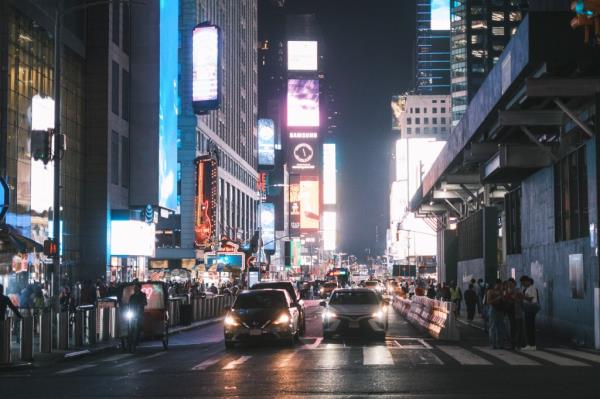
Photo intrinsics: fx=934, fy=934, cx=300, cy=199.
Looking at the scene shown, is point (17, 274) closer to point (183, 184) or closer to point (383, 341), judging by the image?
point (383, 341)

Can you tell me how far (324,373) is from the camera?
16.9 metres

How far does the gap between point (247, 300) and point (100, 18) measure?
32544mm

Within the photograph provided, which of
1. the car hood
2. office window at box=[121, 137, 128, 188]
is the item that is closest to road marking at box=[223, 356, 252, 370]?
the car hood

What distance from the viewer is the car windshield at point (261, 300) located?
25419mm

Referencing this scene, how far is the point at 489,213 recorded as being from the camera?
42.4m

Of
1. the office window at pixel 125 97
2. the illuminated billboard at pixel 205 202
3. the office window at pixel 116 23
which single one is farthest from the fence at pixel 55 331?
the illuminated billboard at pixel 205 202

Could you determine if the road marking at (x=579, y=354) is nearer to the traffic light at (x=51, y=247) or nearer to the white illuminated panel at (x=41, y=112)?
the traffic light at (x=51, y=247)

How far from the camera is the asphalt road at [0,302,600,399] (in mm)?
14102

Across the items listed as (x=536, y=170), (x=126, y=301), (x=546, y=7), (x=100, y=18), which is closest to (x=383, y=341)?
(x=126, y=301)

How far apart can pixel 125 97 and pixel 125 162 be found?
4.11 m

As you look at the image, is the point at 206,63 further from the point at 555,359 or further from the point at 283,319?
the point at 555,359

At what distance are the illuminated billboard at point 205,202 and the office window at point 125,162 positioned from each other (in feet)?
A: 86.4

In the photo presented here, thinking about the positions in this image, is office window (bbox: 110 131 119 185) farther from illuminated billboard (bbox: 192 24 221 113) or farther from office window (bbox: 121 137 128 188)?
illuminated billboard (bbox: 192 24 221 113)

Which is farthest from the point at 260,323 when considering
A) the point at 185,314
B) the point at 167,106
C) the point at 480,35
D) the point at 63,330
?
the point at 480,35
